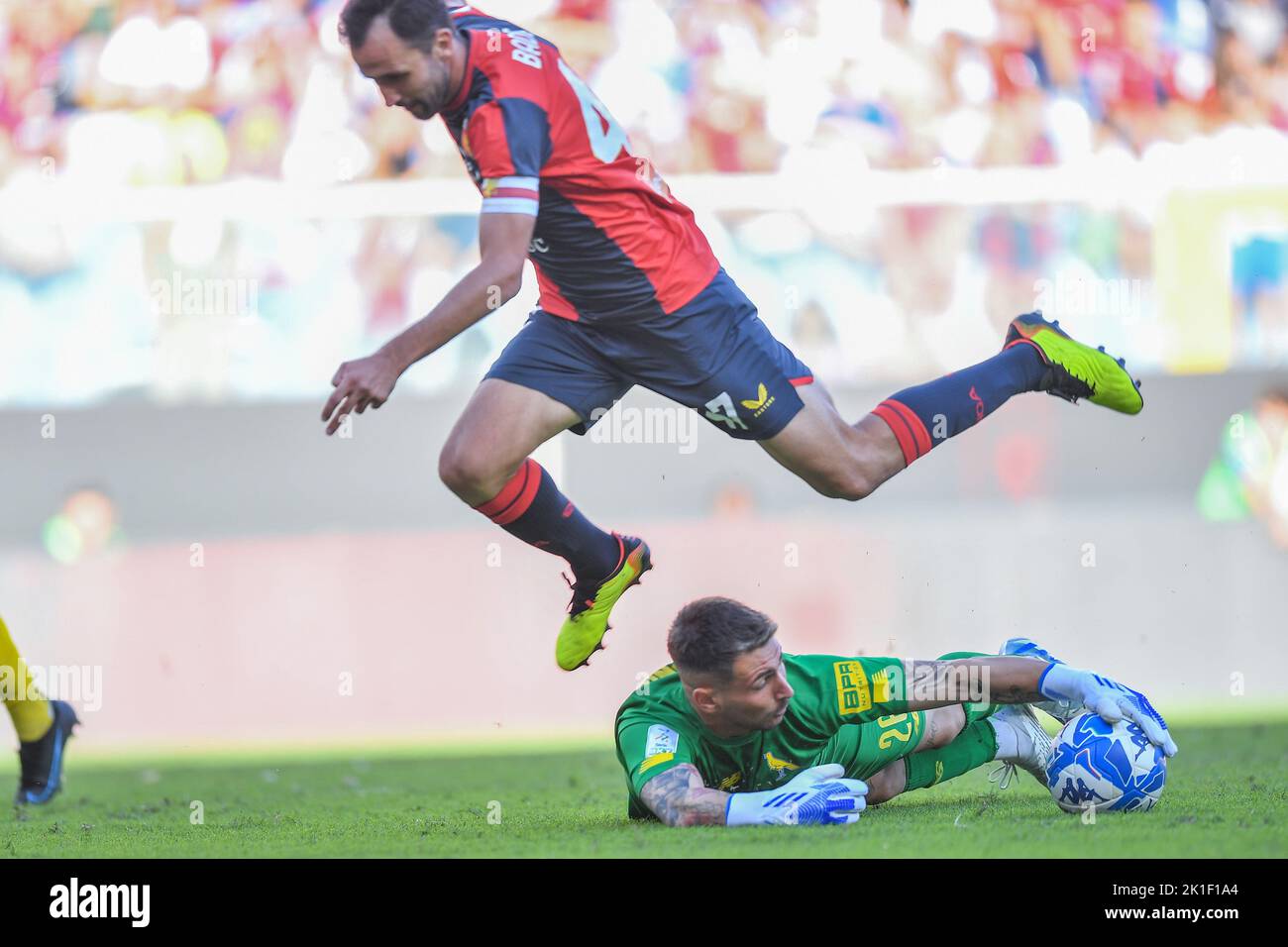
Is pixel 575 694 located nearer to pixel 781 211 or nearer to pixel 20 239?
pixel 781 211

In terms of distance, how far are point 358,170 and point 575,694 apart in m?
4.28

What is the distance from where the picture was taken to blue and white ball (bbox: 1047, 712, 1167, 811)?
13.0ft

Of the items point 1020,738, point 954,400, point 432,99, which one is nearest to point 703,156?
point 954,400

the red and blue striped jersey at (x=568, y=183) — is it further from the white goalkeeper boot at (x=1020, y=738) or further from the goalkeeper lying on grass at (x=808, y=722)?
the white goalkeeper boot at (x=1020, y=738)

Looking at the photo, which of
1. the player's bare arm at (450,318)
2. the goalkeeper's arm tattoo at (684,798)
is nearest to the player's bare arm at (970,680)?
the goalkeeper's arm tattoo at (684,798)

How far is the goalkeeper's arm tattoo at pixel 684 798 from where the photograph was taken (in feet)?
12.4

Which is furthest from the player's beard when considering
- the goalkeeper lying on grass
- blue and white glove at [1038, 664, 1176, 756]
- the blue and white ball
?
the blue and white ball

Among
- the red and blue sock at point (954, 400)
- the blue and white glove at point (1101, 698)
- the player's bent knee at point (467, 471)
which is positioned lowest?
the blue and white glove at point (1101, 698)

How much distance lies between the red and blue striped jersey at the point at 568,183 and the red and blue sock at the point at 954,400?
0.76 metres

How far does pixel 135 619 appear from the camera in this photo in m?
9.85

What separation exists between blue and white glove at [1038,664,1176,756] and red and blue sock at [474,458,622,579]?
145cm

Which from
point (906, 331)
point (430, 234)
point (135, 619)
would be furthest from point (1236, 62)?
point (135, 619)

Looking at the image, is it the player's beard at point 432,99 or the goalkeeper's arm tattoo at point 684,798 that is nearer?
the goalkeeper's arm tattoo at point 684,798

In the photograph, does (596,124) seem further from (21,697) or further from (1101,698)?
(21,697)
